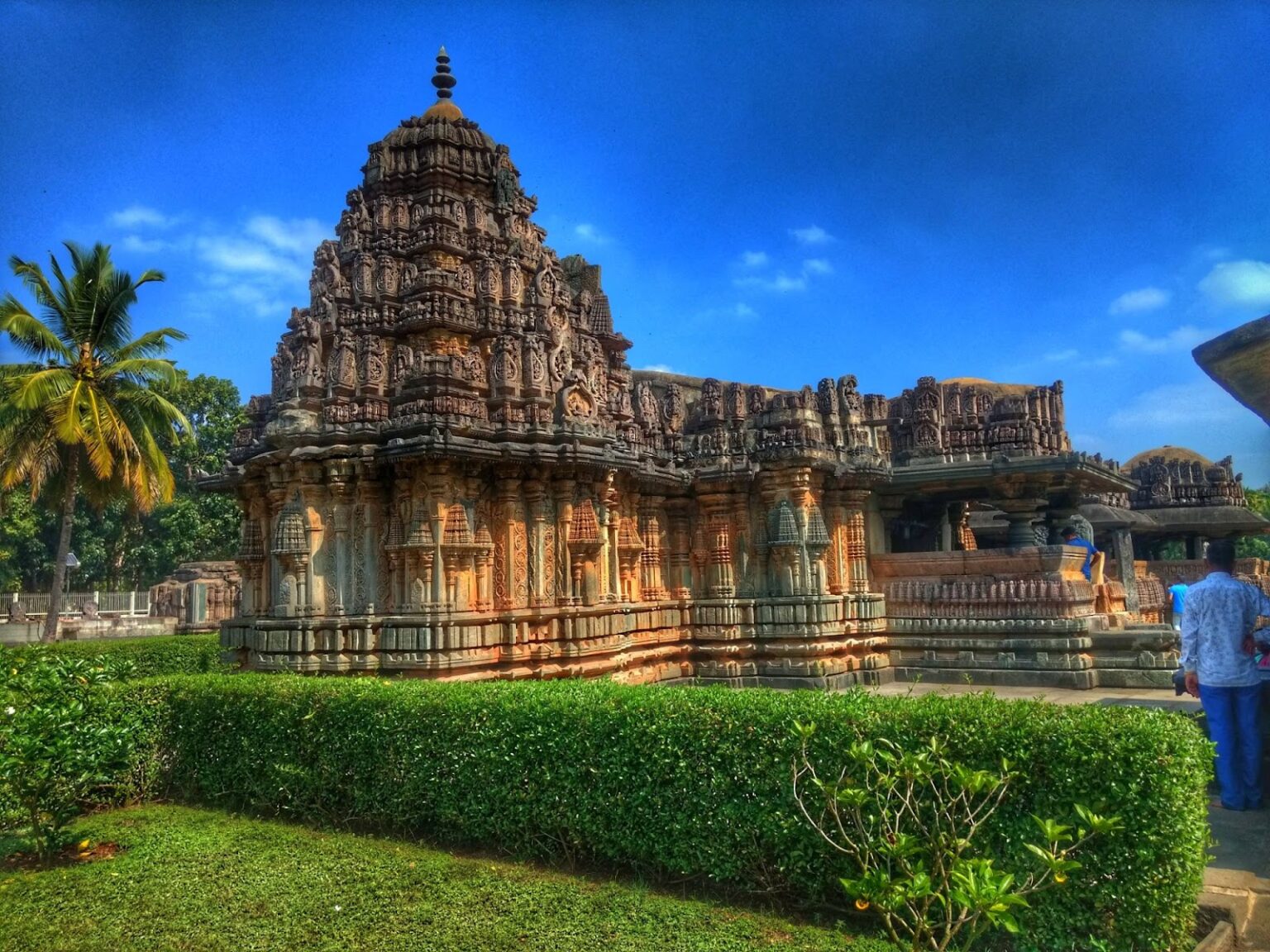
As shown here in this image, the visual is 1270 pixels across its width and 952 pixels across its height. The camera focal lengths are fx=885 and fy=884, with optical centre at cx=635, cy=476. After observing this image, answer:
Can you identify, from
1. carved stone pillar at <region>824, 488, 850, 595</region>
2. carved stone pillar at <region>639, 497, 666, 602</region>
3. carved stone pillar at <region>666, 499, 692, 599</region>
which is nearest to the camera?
carved stone pillar at <region>639, 497, 666, 602</region>

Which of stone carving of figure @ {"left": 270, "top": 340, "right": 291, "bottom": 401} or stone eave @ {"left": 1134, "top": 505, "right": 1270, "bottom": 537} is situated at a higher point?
stone carving of figure @ {"left": 270, "top": 340, "right": 291, "bottom": 401}

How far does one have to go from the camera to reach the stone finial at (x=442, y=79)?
15.3 meters

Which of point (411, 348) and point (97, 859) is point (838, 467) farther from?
point (97, 859)

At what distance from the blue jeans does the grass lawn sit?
3.83m

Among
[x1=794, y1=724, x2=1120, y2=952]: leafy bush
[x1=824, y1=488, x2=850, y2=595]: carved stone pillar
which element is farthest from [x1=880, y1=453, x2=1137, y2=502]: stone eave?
[x1=794, y1=724, x2=1120, y2=952]: leafy bush

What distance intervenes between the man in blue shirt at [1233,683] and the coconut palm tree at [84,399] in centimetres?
2067

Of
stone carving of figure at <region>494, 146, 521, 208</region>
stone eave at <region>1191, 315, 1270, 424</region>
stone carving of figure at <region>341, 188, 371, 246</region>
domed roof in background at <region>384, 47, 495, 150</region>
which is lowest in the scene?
stone eave at <region>1191, 315, 1270, 424</region>

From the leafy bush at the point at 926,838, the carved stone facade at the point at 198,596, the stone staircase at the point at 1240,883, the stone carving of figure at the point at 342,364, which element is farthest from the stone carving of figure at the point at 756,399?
the carved stone facade at the point at 198,596

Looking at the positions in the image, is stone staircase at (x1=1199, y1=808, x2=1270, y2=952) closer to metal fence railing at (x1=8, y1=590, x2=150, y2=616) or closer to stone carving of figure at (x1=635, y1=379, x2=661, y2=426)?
stone carving of figure at (x1=635, y1=379, x2=661, y2=426)

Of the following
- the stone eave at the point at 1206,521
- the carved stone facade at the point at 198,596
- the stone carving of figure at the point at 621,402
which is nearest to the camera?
the stone carving of figure at the point at 621,402

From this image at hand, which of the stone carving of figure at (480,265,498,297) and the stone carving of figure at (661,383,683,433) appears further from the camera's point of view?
the stone carving of figure at (661,383,683,433)

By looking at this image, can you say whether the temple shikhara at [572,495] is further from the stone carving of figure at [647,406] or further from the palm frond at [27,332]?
the palm frond at [27,332]

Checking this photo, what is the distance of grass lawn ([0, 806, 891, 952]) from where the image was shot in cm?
516

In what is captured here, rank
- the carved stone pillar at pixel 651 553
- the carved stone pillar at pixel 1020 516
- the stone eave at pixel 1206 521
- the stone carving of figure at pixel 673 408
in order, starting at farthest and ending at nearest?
the stone eave at pixel 1206 521 → the stone carving of figure at pixel 673 408 → the carved stone pillar at pixel 1020 516 → the carved stone pillar at pixel 651 553
